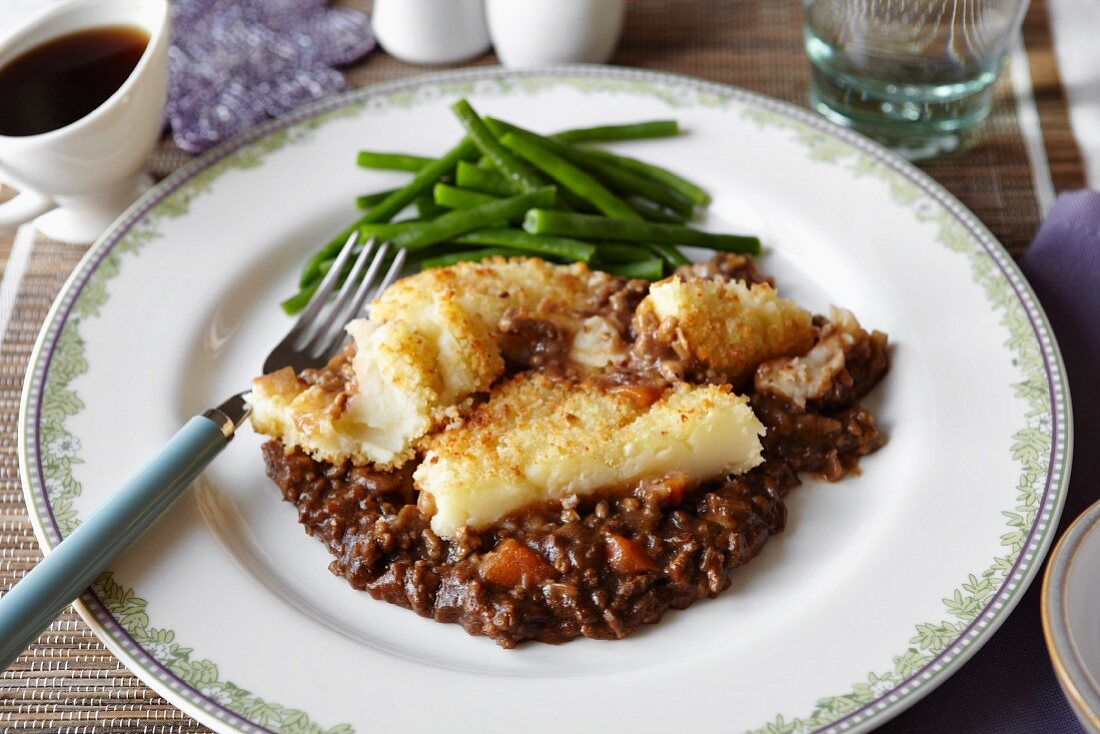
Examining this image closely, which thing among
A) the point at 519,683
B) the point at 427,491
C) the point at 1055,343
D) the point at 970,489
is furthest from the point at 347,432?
the point at 1055,343

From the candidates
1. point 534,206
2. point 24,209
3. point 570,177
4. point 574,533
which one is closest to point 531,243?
point 534,206

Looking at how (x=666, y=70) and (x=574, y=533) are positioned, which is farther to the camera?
(x=666, y=70)

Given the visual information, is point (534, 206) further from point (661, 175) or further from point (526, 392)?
point (526, 392)

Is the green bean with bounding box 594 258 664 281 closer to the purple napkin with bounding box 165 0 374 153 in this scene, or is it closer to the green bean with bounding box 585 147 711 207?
the green bean with bounding box 585 147 711 207

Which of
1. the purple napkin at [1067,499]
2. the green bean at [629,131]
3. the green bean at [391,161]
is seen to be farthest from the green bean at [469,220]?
the purple napkin at [1067,499]

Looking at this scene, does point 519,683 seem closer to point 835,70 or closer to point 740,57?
point 835,70

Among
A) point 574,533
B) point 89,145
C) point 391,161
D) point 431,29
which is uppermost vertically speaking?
point 89,145
